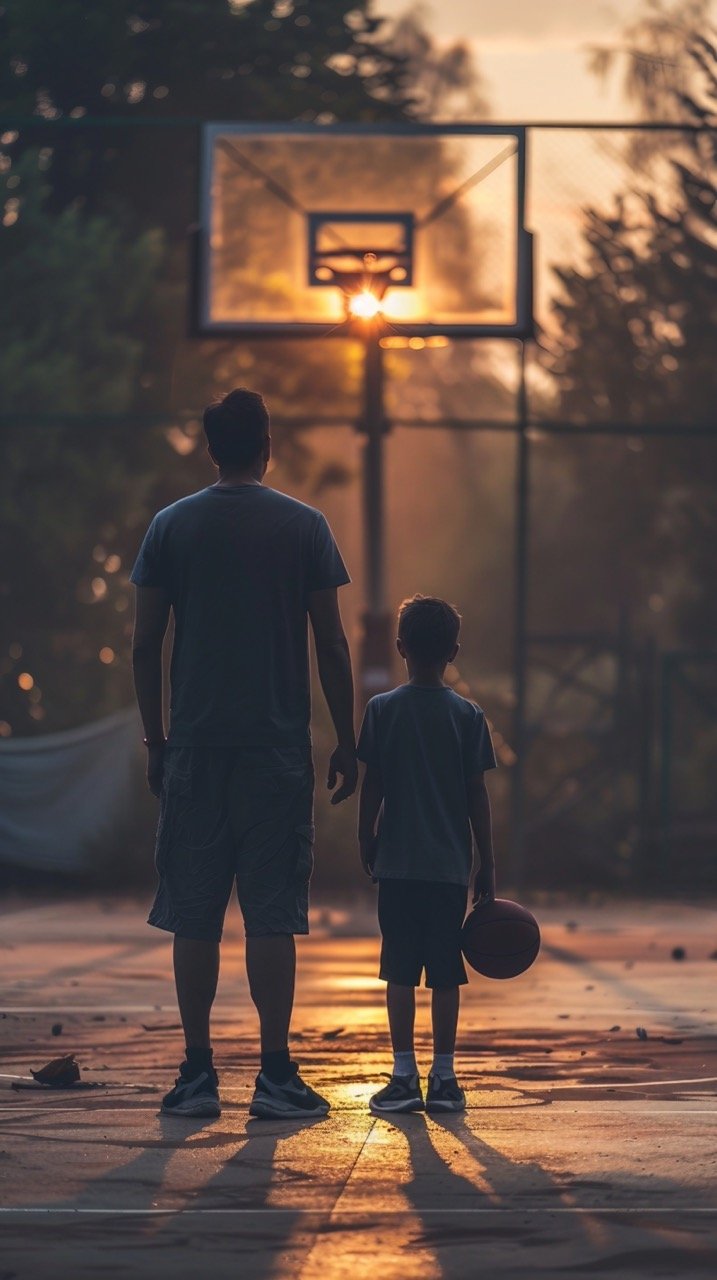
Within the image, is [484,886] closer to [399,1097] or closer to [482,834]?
[482,834]

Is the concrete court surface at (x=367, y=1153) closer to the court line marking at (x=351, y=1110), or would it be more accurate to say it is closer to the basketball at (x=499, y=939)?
the court line marking at (x=351, y=1110)

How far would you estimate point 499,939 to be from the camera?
6320mm

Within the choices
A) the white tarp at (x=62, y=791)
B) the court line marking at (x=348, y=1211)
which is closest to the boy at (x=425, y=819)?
the court line marking at (x=348, y=1211)

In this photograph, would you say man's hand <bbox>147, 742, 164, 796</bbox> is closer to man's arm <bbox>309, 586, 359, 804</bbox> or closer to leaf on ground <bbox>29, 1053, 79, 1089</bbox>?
man's arm <bbox>309, 586, 359, 804</bbox>

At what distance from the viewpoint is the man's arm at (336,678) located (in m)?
5.94

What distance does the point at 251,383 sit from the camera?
22.6m

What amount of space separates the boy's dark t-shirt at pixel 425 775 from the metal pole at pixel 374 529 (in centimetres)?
869

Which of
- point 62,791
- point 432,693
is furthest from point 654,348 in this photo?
point 432,693

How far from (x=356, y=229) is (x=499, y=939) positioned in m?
10.1

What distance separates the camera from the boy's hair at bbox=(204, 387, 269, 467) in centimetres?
601

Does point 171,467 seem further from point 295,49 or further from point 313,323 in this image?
point 313,323

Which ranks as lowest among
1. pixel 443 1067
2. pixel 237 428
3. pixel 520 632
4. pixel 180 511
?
pixel 443 1067

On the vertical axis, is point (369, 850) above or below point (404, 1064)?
above

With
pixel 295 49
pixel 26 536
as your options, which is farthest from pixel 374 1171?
pixel 295 49
